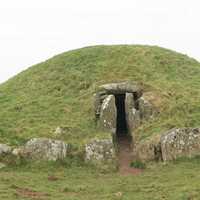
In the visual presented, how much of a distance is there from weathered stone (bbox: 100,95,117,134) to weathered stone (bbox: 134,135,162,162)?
3.80m

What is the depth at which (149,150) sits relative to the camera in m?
26.9

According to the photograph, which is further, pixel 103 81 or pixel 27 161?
pixel 103 81

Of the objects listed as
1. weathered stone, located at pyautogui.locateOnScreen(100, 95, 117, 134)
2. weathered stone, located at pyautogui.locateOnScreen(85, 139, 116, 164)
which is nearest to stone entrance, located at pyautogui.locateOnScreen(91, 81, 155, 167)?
weathered stone, located at pyautogui.locateOnScreen(100, 95, 117, 134)

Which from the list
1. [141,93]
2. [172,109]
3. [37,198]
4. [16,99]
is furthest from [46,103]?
[37,198]

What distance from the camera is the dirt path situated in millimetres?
26047

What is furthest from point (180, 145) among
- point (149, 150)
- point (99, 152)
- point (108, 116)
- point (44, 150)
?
point (44, 150)

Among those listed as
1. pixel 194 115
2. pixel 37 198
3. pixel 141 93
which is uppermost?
pixel 141 93

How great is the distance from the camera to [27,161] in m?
26.1

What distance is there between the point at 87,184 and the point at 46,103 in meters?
12.9

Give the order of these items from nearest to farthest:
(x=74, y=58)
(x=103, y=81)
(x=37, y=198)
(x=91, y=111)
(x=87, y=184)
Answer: (x=37, y=198)
(x=87, y=184)
(x=91, y=111)
(x=103, y=81)
(x=74, y=58)

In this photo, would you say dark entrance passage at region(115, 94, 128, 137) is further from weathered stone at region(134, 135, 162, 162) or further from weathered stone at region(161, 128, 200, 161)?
weathered stone at region(161, 128, 200, 161)

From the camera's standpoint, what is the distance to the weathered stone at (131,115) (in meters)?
31.2

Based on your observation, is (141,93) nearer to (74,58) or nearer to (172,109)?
(172,109)

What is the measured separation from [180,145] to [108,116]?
685 cm
